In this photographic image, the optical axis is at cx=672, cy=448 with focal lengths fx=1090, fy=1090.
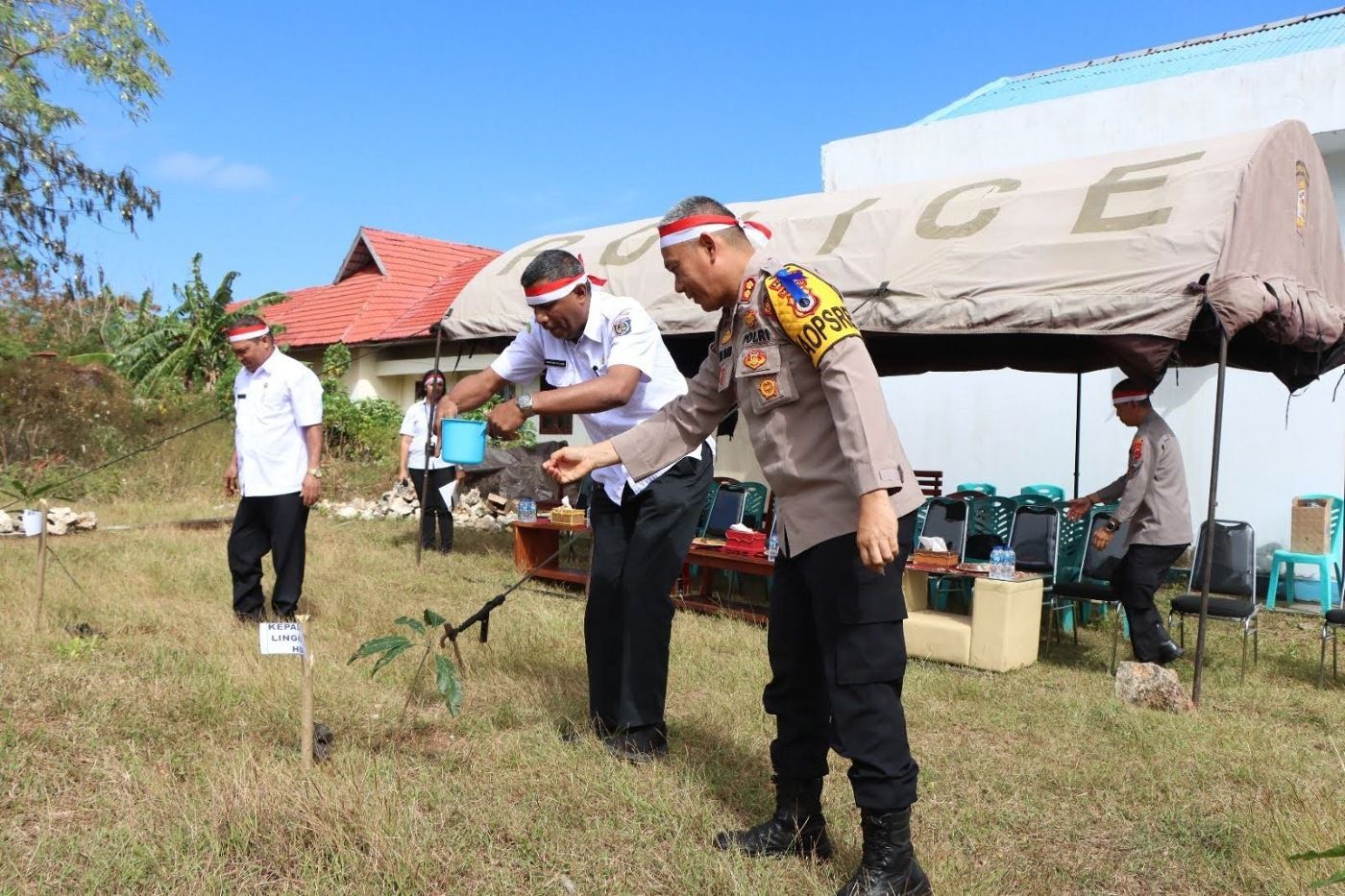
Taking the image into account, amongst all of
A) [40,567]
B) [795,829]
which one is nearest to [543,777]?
[795,829]

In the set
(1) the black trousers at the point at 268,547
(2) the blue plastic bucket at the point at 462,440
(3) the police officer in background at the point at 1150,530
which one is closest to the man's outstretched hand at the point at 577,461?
(2) the blue plastic bucket at the point at 462,440

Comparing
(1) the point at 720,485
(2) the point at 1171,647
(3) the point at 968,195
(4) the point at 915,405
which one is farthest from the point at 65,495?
(2) the point at 1171,647

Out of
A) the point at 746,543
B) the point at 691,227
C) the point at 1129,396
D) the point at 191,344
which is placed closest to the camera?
the point at 691,227

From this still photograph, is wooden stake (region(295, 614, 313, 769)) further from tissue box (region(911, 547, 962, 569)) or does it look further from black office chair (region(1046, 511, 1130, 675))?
black office chair (region(1046, 511, 1130, 675))

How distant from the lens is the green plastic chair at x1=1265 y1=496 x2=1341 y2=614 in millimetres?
9070

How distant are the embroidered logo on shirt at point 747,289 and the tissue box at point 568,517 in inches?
234

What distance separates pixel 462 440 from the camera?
6.26m

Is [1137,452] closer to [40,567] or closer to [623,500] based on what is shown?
[623,500]

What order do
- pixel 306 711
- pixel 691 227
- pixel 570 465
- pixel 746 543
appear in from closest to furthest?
pixel 691 227
pixel 570 465
pixel 306 711
pixel 746 543

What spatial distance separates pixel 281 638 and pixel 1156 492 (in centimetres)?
492

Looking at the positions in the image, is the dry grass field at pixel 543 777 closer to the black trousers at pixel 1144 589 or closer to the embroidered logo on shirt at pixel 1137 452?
the black trousers at pixel 1144 589

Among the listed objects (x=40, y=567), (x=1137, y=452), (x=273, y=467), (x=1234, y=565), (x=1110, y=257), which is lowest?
(x=40, y=567)

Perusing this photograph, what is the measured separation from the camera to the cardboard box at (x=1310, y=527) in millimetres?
9539

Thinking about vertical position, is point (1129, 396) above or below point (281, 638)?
above
